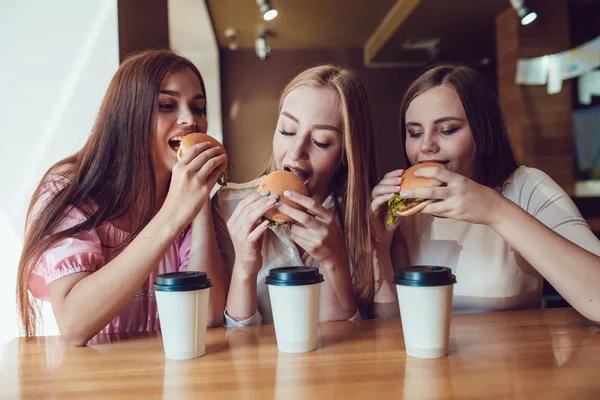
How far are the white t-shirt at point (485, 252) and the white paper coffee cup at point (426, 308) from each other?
0.76 metres

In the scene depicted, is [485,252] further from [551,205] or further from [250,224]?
[250,224]

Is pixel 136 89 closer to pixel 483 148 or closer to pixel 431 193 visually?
pixel 431 193

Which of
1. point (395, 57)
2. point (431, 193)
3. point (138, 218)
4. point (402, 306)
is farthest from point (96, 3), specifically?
point (395, 57)

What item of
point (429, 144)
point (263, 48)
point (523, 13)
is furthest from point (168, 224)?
point (263, 48)

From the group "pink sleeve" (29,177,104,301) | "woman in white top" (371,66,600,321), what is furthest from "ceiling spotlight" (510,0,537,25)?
"pink sleeve" (29,177,104,301)

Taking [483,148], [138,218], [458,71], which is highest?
[458,71]

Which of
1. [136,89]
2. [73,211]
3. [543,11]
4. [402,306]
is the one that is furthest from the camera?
[543,11]

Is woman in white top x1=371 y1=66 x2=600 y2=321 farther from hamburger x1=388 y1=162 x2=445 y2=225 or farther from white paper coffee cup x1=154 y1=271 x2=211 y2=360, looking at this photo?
white paper coffee cup x1=154 y1=271 x2=211 y2=360

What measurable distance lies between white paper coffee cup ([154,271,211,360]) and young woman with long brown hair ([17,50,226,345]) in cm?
21

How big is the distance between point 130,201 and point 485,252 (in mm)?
1238

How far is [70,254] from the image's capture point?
4.50ft

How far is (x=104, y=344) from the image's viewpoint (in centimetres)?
128

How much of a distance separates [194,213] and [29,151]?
1041 millimetres

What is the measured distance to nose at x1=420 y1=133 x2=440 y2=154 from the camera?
1.82m
